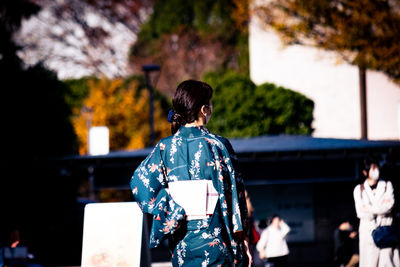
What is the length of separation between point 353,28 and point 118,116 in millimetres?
11711

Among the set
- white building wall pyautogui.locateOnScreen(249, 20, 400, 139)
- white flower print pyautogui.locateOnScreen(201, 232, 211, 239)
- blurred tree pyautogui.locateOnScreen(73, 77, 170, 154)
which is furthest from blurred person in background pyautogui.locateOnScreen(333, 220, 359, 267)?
blurred tree pyautogui.locateOnScreen(73, 77, 170, 154)

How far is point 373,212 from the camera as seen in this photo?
21.2 feet

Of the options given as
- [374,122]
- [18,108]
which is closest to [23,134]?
[18,108]

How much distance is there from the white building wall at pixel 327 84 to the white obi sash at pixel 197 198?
Result: 16213mm

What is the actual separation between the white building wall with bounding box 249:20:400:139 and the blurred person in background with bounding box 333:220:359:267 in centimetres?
1060

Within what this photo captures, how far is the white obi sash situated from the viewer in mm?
3771

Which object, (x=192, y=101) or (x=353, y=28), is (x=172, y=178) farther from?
(x=353, y=28)

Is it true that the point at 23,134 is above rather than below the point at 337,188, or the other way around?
above

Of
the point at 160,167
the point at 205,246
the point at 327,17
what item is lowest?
the point at 205,246

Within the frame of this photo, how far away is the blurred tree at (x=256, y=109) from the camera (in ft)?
65.7

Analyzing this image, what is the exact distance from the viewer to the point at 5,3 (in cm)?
1550

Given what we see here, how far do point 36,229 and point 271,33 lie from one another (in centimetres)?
1283

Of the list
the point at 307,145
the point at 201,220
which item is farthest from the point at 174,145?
the point at 307,145

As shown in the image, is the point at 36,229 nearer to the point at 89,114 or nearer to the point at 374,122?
the point at 374,122
